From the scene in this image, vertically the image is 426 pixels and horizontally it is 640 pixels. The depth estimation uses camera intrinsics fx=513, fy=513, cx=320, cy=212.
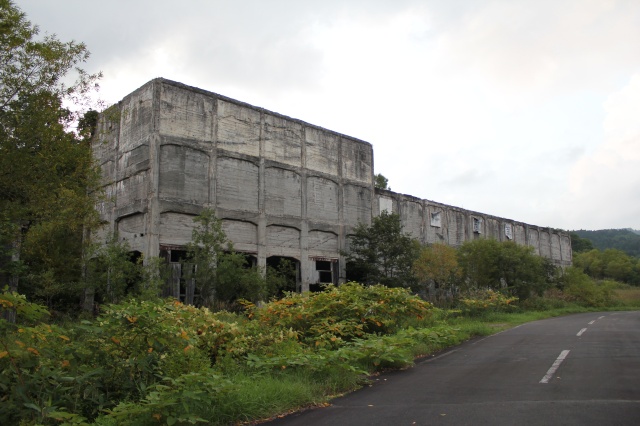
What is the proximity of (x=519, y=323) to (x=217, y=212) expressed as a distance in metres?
14.7

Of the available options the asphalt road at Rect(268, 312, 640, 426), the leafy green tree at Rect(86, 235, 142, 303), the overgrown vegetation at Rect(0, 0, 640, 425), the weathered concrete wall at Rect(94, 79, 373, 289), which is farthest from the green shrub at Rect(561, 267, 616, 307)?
the leafy green tree at Rect(86, 235, 142, 303)

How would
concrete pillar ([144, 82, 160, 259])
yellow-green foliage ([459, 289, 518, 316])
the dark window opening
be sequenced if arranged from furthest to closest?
the dark window opening < yellow-green foliage ([459, 289, 518, 316]) < concrete pillar ([144, 82, 160, 259])

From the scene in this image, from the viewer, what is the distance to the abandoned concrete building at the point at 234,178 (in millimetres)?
23047

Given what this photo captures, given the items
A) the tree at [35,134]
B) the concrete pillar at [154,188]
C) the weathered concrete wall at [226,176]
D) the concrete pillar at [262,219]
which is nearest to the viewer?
the tree at [35,134]

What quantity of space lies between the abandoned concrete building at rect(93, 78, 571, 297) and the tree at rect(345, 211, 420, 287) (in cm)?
116

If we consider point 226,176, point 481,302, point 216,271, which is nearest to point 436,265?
Answer: point 481,302

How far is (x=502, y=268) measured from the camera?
31.1 metres

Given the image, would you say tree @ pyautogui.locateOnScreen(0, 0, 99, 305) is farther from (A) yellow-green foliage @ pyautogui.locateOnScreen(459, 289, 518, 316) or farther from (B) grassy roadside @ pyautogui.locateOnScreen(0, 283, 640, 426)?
(A) yellow-green foliage @ pyautogui.locateOnScreen(459, 289, 518, 316)

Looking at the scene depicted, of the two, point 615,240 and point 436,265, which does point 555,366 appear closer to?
point 436,265

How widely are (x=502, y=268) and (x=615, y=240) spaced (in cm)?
13466

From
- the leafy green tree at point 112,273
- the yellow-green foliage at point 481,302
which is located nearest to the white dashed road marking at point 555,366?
the yellow-green foliage at point 481,302

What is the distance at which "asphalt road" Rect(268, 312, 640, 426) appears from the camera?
6.50m

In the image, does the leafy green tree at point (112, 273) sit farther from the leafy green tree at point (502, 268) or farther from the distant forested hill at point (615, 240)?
the distant forested hill at point (615, 240)

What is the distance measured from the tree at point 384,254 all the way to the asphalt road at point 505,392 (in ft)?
51.0
